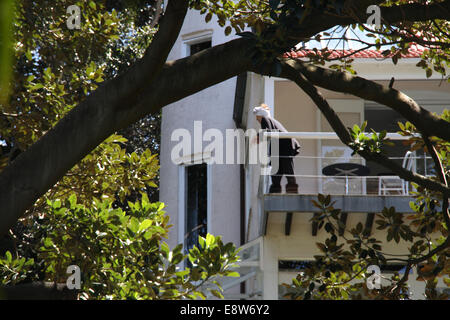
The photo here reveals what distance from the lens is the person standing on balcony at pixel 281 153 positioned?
1117cm

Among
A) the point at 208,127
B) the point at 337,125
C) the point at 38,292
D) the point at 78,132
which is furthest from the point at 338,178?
the point at 78,132

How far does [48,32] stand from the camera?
27.4ft

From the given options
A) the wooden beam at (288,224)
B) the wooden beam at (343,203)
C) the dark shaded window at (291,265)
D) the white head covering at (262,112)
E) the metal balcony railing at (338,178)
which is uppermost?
the white head covering at (262,112)

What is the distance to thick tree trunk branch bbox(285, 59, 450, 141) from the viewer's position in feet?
13.9

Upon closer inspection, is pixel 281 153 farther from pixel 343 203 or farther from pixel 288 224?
pixel 343 203

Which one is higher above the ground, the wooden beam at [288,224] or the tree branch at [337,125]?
the tree branch at [337,125]

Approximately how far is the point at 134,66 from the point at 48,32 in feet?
15.7

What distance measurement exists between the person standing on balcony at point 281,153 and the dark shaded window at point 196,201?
6.07 meters

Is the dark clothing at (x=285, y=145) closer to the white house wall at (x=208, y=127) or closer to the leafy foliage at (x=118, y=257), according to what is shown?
the leafy foliage at (x=118, y=257)

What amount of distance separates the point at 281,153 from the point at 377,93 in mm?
7136

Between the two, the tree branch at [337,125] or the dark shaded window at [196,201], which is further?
the dark shaded window at [196,201]

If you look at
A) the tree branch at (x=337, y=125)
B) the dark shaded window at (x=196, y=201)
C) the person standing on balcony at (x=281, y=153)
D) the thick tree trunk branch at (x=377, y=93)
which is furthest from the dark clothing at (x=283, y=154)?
the thick tree trunk branch at (x=377, y=93)

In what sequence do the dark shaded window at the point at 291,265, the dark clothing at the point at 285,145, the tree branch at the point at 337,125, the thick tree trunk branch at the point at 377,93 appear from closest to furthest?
the thick tree trunk branch at the point at 377,93, the tree branch at the point at 337,125, the dark clothing at the point at 285,145, the dark shaded window at the point at 291,265

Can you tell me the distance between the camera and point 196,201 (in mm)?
17422
